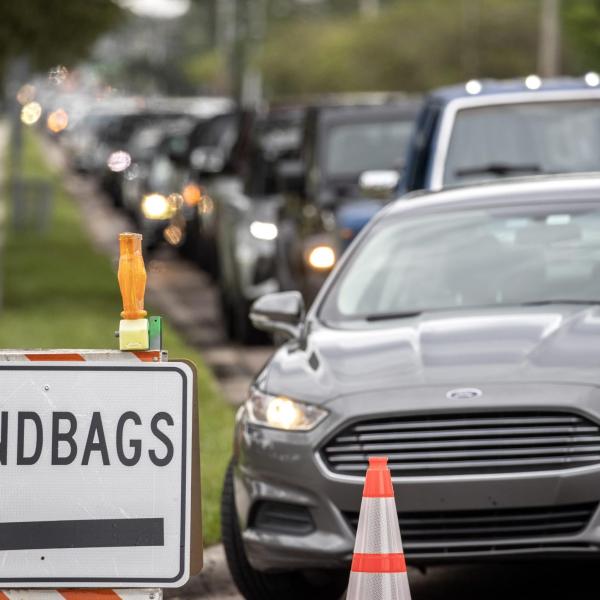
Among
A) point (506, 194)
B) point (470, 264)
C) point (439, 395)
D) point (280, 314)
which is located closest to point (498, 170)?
point (506, 194)

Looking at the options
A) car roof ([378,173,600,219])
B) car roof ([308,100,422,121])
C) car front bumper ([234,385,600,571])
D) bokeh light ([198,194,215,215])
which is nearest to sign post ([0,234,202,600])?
car front bumper ([234,385,600,571])

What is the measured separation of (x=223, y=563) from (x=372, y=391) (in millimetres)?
1891

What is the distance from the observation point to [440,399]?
7.62 m

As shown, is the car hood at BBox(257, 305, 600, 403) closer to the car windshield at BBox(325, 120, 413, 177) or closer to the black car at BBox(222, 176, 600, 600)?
the black car at BBox(222, 176, 600, 600)

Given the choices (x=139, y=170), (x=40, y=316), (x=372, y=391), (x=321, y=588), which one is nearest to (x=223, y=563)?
(x=321, y=588)

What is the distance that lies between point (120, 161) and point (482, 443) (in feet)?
104

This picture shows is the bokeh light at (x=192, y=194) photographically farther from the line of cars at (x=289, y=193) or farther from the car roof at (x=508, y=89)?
the car roof at (x=508, y=89)

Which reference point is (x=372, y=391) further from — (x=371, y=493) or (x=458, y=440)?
(x=371, y=493)

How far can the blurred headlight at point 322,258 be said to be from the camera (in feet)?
52.3

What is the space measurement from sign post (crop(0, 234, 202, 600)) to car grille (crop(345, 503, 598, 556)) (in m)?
1.44

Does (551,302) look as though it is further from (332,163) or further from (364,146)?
(364,146)

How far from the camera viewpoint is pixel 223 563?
9383mm

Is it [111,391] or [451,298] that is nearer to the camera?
[111,391]

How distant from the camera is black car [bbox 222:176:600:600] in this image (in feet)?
24.5
